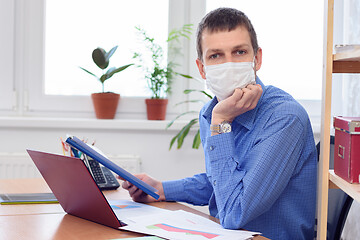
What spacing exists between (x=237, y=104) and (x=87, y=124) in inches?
57.4

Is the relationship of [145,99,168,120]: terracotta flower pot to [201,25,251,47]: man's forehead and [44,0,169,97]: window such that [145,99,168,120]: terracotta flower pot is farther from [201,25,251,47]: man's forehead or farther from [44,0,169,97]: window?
[201,25,251,47]: man's forehead

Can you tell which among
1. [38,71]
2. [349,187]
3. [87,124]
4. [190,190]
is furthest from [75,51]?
[349,187]

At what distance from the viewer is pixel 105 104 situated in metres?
2.60

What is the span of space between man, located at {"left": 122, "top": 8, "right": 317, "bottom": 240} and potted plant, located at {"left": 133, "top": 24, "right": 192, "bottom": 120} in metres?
1.20

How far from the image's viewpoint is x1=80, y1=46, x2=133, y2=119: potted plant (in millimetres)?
2514

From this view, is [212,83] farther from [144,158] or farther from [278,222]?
[144,158]

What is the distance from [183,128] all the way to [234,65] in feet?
3.98

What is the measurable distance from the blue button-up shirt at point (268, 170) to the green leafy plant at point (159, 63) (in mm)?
1307

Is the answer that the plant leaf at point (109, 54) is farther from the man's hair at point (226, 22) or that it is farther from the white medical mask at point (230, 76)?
the white medical mask at point (230, 76)

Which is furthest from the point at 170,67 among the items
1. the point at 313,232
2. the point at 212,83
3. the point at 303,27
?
the point at 313,232

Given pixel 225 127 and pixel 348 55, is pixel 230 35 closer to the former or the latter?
pixel 225 127

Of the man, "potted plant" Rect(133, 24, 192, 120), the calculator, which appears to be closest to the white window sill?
"potted plant" Rect(133, 24, 192, 120)

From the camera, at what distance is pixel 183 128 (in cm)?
247

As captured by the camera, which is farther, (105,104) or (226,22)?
(105,104)
